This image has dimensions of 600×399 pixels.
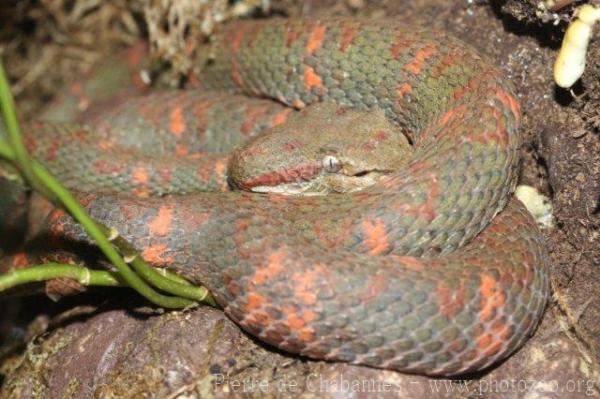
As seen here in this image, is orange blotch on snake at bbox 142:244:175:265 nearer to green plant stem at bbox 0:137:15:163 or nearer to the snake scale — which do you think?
the snake scale

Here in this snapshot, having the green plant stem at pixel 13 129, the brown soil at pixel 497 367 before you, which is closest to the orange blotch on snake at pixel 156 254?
the brown soil at pixel 497 367

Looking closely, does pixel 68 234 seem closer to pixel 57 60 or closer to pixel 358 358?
pixel 358 358

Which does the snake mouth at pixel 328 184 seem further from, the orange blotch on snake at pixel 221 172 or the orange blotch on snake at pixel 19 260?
the orange blotch on snake at pixel 19 260

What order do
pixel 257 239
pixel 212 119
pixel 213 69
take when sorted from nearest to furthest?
pixel 257 239 < pixel 212 119 < pixel 213 69

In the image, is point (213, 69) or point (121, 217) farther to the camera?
point (213, 69)

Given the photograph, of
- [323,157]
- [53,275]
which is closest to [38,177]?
[53,275]

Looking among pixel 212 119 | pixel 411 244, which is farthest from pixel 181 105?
pixel 411 244

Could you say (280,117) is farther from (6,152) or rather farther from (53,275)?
(6,152)
